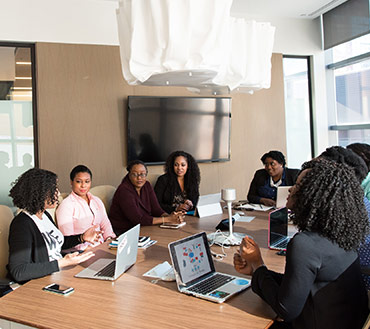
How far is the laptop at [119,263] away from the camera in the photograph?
1.99m

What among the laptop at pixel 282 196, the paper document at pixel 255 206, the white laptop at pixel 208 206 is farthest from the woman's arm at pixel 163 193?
the laptop at pixel 282 196

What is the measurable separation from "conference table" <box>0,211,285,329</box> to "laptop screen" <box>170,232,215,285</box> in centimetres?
10

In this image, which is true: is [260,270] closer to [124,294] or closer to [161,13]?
[124,294]

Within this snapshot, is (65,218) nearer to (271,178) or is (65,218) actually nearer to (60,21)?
(271,178)

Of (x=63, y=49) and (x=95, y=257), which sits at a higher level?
(x=63, y=49)

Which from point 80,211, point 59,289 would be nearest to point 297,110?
point 80,211

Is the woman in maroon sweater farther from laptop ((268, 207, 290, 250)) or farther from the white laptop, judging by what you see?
laptop ((268, 207, 290, 250))

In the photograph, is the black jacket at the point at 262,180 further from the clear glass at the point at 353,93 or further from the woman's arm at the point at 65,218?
the woman's arm at the point at 65,218

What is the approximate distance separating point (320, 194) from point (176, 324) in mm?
749

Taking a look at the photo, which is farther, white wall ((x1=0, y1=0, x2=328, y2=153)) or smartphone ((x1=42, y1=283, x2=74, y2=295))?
white wall ((x1=0, y1=0, x2=328, y2=153))

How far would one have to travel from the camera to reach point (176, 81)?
2240 mm

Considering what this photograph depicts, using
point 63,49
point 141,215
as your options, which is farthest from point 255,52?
point 63,49

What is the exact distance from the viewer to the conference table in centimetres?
156

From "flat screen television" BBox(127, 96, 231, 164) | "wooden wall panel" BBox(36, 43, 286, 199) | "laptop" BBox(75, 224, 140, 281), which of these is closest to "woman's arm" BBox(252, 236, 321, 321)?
"laptop" BBox(75, 224, 140, 281)
